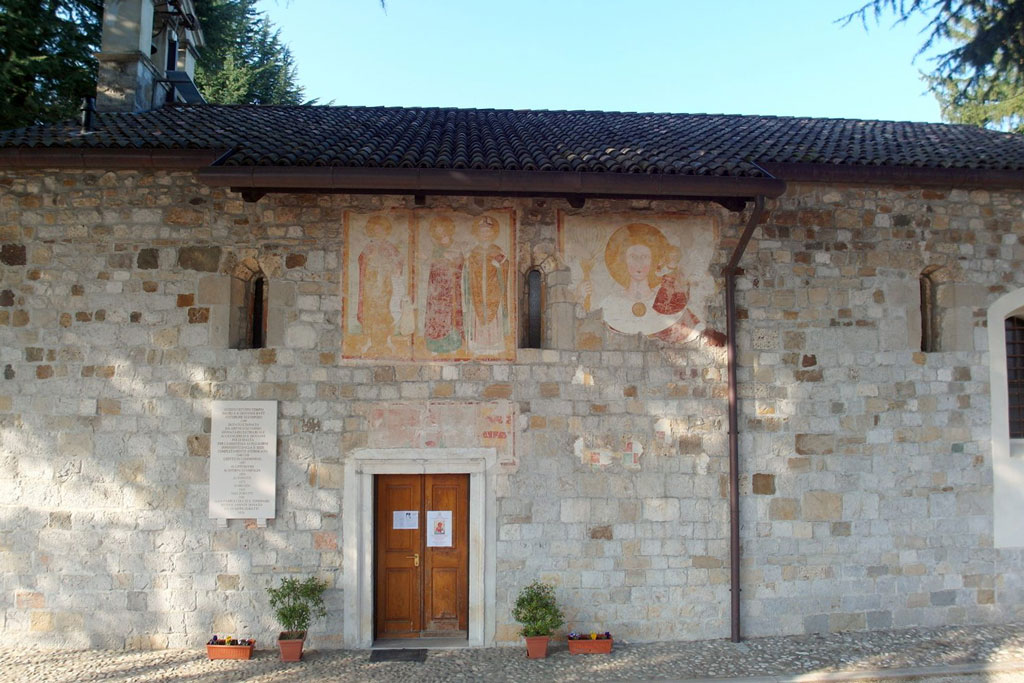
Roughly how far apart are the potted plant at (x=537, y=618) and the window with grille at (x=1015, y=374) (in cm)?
466

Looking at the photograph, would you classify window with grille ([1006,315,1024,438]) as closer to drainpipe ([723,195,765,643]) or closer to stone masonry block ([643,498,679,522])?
drainpipe ([723,195,765,643])

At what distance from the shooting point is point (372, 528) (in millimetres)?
5926

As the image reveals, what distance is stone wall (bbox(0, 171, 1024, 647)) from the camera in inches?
229

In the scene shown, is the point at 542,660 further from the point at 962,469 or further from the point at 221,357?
the point at 962,469

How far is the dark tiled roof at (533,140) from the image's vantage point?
5703mm

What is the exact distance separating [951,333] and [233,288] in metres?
6.32

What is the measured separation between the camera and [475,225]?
6098 mm

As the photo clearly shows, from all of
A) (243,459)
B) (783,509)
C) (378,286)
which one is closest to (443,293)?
(378,286)

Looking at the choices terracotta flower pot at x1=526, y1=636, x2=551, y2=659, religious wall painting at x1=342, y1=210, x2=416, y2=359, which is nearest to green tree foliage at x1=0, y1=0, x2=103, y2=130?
religious wall painting at x1=342, y1=210, x2=416, y2=359

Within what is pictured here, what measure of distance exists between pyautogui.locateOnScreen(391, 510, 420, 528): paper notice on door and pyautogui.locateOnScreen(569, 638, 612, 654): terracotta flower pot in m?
1.60

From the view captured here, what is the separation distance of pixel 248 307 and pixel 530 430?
2.66 meters

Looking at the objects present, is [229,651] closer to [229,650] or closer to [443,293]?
[229,650]

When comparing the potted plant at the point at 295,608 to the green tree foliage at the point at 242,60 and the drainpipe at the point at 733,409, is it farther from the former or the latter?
the green tree foliage at the point at 242,60

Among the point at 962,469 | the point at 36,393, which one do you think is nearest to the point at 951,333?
the point at 962,469
